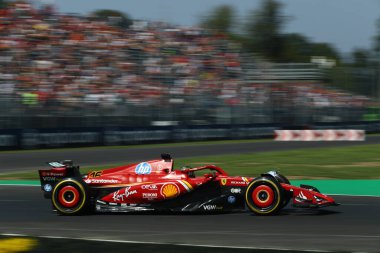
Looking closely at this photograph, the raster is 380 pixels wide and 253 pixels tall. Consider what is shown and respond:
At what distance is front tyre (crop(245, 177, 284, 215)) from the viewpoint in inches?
317

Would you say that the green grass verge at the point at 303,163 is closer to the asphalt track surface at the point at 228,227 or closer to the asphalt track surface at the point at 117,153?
the asphalt track surface at the point at 117,153

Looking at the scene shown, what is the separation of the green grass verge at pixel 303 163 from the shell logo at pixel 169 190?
6303 millimetres

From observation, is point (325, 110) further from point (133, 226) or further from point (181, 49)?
point (133, 226)

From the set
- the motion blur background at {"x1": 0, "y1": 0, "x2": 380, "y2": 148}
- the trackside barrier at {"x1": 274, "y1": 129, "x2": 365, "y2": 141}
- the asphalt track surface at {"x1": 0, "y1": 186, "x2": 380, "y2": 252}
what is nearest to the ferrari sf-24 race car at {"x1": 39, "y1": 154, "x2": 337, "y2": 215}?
the asphalt track surface at {"x1": 0, "y1": 186, "x2": 380, "y2": 252}

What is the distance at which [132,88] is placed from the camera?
929 inches

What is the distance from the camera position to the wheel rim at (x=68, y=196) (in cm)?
860

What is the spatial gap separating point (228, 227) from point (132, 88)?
647 inches

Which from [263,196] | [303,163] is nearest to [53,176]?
[263,196]

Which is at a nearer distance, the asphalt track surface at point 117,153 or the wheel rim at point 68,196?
the wheel rim at point 68,196

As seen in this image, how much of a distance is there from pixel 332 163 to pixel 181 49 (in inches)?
417

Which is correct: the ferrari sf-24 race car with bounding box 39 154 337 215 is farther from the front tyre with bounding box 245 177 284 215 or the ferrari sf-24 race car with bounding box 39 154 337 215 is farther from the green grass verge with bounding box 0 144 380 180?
the green grass verge with bounding box 0 144 380 180

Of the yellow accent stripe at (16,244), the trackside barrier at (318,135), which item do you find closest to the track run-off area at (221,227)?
the yellow accent stripe at (16,244)

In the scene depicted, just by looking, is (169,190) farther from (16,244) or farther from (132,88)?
(132,88)

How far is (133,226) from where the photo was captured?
25.3ft
